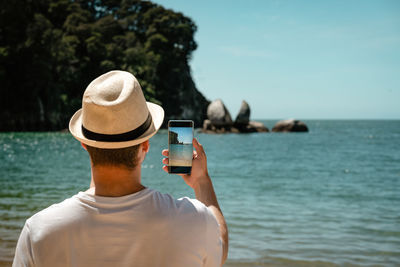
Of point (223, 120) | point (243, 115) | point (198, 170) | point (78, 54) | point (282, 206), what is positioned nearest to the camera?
point (198, 170)

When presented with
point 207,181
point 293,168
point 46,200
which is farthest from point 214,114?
point 207,181

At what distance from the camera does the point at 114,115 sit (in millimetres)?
1329

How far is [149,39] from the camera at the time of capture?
173ft

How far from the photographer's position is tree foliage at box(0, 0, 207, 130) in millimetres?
41094

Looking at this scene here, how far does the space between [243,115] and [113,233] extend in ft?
163

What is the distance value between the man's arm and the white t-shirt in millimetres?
148

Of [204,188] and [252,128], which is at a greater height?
[204,188]

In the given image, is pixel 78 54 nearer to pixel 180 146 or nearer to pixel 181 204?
pixel 180 146

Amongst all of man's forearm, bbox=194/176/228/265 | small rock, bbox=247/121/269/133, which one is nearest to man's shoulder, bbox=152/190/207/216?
man's forearm, bbox=194/176/228/265

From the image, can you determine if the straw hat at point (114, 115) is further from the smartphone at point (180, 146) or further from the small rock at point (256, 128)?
the small rock at point (256, 128)

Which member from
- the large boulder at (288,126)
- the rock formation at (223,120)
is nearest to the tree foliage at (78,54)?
the rock formation at (223,120)

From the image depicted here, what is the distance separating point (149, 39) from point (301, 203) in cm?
4649

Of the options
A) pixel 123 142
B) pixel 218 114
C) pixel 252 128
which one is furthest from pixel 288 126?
pixel 123 142

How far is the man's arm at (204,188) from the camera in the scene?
1442 millimetres
